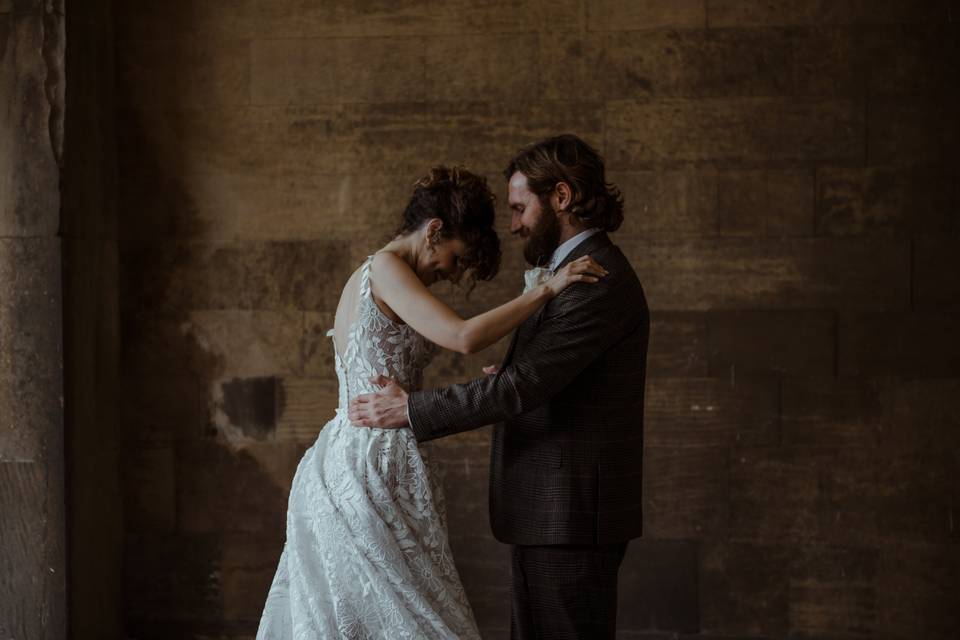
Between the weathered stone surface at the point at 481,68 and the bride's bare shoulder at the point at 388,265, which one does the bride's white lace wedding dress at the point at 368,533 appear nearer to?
the bride's bare shoulder at the point at 388,265

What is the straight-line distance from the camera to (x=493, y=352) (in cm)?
442

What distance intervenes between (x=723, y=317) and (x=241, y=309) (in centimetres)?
226

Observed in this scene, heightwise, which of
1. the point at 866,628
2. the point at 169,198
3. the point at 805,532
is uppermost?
the point at 169,198

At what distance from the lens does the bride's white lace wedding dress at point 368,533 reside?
109 inches

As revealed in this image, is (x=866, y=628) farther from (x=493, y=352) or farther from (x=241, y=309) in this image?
(x=241, y=309)

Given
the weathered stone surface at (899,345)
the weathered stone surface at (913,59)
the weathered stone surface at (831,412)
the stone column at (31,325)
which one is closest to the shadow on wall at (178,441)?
the stone column at (31,325)

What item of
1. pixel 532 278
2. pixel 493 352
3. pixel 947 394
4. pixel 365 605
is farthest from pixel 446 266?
pixel 947 394

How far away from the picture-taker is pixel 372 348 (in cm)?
285

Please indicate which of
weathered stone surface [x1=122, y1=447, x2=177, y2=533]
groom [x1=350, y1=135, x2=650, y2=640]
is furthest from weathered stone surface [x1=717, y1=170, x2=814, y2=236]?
weathered stone surface [x1=122, y1=447, x2=177, y2=533]

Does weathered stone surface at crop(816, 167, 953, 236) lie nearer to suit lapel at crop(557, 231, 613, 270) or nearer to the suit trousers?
suit lapel at crop(557, 231, 613, 270)

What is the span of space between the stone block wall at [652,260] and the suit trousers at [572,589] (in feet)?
5.34

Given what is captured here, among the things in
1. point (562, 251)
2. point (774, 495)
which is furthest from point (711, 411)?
point (562, 251)

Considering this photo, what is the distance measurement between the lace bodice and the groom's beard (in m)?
0.44

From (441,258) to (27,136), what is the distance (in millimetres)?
2229
